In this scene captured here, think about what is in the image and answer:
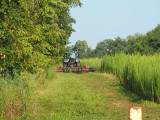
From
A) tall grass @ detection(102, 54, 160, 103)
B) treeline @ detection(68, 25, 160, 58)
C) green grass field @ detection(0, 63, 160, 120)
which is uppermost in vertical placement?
treeline @ detection(68, 25, 160, 58)

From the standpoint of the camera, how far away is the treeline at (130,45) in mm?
45528

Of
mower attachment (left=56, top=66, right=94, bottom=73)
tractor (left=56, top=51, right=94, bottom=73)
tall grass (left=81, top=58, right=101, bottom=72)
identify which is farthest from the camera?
tall grass (left=81, top=58, right=101, bottom=72)

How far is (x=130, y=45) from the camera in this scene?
65.9 metres

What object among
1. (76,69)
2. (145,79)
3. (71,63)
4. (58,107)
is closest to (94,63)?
(71,63)

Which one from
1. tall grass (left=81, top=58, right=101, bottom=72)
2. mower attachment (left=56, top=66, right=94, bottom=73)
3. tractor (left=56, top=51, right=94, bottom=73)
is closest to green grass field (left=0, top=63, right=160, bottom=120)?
mower attachment (left=56, top=66, right=94, bottom=73)

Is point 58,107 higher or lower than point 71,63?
lower

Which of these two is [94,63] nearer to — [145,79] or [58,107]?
[145,79]

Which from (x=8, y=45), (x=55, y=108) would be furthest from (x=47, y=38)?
(x=55, y=108)

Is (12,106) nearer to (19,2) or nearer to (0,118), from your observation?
(0,118)

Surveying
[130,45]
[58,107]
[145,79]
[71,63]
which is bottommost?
[58,107]

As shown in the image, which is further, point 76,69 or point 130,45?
point 130,45

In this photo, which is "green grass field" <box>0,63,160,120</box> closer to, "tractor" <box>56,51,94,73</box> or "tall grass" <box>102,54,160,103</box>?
"tall grass" <box>102,54,160,103</box>

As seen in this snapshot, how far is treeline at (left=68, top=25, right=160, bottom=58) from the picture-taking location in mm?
45528

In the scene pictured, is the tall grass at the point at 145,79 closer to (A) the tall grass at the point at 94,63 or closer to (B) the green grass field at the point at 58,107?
(B) the green grass field at the point at 58,107
